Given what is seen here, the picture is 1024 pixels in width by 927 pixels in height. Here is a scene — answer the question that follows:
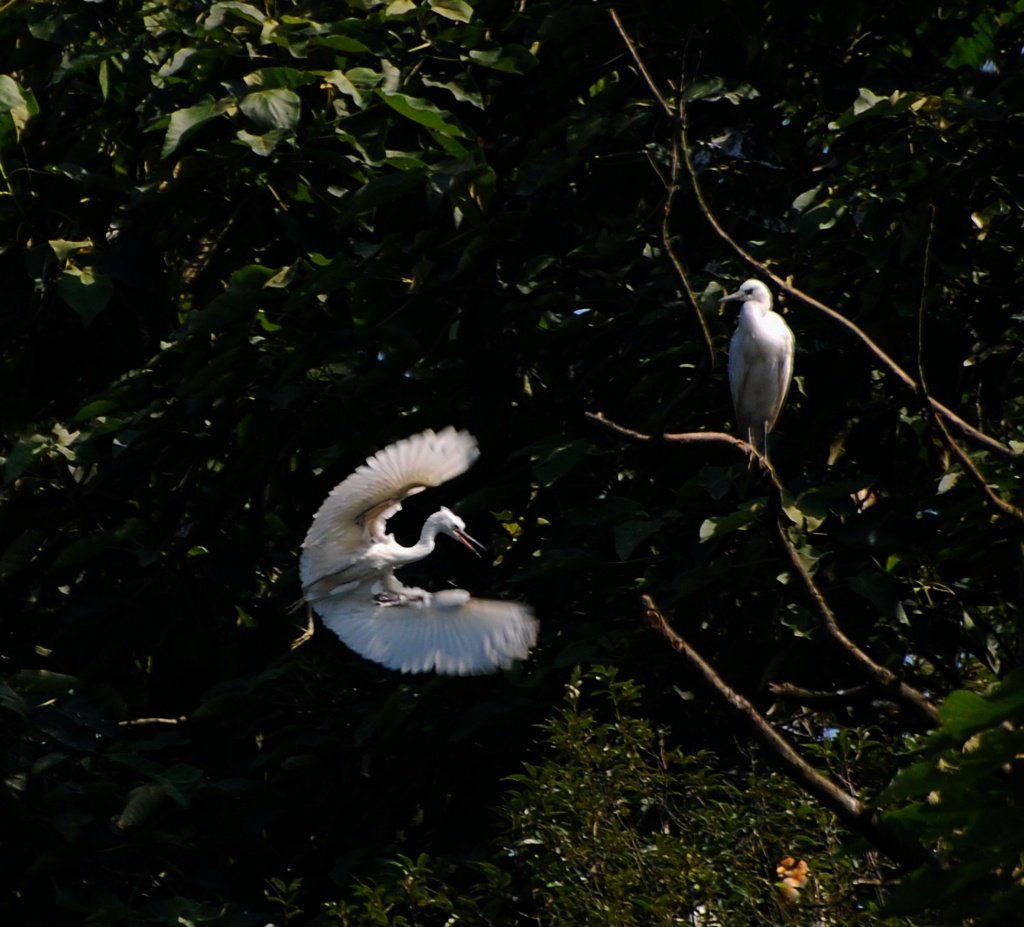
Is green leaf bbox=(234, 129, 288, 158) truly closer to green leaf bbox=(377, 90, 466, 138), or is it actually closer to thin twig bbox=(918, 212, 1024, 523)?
green leaf bbox=(377, 90, 466, 138)

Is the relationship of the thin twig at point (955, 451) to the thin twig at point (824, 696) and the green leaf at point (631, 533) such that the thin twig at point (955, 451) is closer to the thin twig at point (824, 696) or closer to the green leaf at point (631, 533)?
the thin twig at point (824, 696)

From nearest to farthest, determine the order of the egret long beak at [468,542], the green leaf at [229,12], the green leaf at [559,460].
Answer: the green leaf at [559,460]
the egret long beak at [468,542]
the green leaf at [229,12]

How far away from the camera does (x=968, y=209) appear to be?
5.18m

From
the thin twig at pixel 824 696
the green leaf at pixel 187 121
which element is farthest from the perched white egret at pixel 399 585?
the thin twig at pixel 824 696

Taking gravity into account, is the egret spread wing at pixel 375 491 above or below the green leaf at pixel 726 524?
below

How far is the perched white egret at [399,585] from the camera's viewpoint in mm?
4941

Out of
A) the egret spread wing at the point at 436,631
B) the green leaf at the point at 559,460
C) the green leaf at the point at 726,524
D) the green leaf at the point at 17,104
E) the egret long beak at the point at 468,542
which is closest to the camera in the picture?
the green leaf at the point at 726,524

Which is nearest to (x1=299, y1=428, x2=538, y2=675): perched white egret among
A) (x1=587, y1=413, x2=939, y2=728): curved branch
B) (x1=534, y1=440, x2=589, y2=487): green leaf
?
(x1=534, y1=440, x2=589, y2=487): green leaf

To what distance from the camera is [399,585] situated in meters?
5.38

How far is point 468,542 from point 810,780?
6.65 ft

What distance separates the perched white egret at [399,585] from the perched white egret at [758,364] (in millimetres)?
842

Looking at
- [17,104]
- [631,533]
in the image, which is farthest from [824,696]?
[17,104]

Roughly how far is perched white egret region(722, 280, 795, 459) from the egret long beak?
845 millimetres

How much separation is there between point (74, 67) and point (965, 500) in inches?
123
